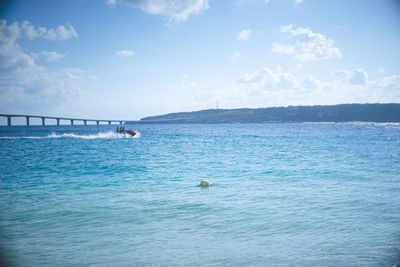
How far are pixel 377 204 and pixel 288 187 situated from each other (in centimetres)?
399

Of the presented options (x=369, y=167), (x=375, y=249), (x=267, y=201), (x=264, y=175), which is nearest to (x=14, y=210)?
(x=267, y=201)

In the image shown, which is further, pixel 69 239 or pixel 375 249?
pixel 69 239

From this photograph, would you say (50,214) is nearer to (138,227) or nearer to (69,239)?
(69,239)

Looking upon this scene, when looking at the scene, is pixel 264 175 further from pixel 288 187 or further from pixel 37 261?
pixel 37 261

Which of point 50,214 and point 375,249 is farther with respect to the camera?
point 50,214

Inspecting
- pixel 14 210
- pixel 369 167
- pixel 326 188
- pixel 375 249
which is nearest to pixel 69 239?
pixel 14 210

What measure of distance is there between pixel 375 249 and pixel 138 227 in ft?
21.4

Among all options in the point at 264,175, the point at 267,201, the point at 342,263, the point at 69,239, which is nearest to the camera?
the point at 342,263

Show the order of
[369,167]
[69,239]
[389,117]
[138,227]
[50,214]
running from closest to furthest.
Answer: [69,239] < [138,227] < [50,214] < [369,167] < [389,117]

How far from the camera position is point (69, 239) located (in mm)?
7434

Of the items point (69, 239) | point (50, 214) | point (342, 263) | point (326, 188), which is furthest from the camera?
point (326, 188)

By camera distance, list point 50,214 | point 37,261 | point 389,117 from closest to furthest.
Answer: point 37,261 < point 50,214 < point 389,117

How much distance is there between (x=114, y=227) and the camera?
27.1ft

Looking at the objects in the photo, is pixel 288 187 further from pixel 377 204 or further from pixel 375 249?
pixel 375 249
